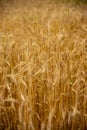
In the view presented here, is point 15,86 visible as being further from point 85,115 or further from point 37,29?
point 37,29

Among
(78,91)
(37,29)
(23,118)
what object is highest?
(37,29)

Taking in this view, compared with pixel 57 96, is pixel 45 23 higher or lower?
higher

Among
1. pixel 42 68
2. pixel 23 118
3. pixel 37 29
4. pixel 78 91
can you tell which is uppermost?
pixel 37 29

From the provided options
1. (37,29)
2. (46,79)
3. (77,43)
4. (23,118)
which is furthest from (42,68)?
(37,29)

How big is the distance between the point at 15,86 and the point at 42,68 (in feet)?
0.61

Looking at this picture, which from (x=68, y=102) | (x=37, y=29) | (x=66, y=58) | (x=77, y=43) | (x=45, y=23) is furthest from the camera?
(x=45, y=23)

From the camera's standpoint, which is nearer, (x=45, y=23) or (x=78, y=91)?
(x=78, y=91)

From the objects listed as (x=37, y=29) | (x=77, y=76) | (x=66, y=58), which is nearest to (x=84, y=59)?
(x=66, y=58)

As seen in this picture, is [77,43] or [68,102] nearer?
[68,102]

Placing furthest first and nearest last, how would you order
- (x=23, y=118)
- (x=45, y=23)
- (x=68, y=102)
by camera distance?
(x=45, y=23) → (x=68, y=102) → (x=23, y=118)

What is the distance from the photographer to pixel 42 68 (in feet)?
5.36

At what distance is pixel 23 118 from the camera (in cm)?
154

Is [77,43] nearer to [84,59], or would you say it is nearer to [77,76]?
[84,59]

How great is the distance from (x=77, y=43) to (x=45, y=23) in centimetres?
111
